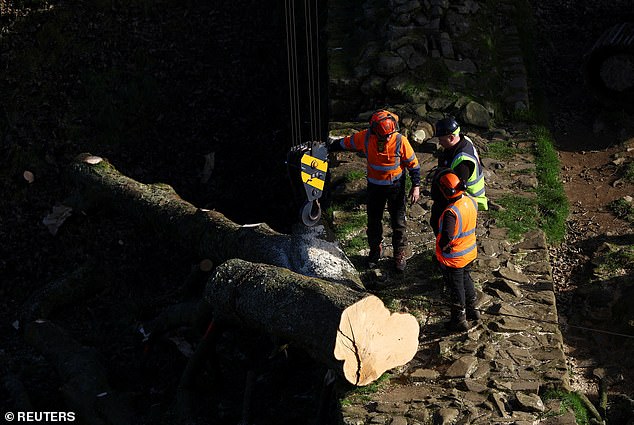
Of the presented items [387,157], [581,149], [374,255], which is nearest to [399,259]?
[374,255]

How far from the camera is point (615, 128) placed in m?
13.4

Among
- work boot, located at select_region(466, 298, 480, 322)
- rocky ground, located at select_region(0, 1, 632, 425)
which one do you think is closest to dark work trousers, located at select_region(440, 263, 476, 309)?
work boot, located at select_region(466, 298, 480, 322)

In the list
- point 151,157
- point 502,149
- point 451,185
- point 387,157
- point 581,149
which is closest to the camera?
point 451,185

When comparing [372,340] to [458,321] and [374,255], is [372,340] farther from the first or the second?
[374,255]

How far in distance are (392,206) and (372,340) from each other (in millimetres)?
2331

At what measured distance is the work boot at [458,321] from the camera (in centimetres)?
873

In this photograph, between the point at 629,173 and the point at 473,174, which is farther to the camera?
the point at 629,173

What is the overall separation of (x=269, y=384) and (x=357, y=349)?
209 centimetres

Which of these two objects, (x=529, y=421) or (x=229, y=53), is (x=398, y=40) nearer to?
(x=229, y=53)

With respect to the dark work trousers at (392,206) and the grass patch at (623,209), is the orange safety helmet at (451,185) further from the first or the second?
the grass patch at (623,209)

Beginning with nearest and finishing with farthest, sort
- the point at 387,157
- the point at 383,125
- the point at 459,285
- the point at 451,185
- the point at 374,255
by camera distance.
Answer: the point at 451,185 → the point at 459,285 → the point at 383,125 → the point at 387,157 → the point at 374,255

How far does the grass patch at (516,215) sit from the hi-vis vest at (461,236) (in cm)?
207

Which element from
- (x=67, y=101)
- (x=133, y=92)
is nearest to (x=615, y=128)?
(x=133, y=92)

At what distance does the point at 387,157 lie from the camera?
948cm
